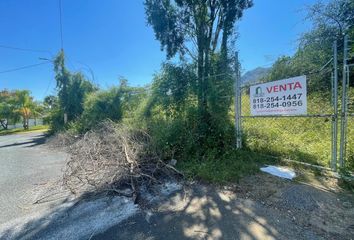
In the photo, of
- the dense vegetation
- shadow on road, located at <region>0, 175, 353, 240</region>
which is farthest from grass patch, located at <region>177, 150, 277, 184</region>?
shadow on road, located at <region>0, 175, 353, 240</region>

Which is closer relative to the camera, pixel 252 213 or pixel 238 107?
pixel 252 213

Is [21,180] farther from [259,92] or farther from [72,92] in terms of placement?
[72,92]

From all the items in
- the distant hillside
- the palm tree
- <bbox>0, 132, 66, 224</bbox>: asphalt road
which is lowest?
<bbox>0, 132, 66, 224</bbox>: asphalt road

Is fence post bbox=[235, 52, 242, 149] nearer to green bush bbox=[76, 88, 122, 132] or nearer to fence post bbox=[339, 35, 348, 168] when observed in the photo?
fence post bbox=[339, 35, 348, 168]

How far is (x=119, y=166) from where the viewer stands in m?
4.46

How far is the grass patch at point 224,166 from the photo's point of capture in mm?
4070

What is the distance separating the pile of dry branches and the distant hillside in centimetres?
274

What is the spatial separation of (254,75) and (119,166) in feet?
12.6

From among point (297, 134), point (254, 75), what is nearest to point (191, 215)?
point (254, 75)

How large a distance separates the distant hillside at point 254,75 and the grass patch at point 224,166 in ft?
5.61

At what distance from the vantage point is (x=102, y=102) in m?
10.3

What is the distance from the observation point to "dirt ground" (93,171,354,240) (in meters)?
2.49

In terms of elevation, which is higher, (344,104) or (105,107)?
(105,107)

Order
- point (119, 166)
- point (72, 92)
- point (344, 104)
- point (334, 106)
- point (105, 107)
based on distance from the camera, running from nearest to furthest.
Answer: point (344, 104)
point (334, 106)
point (119, 166)
point (105, 107)
point (72, 92)
